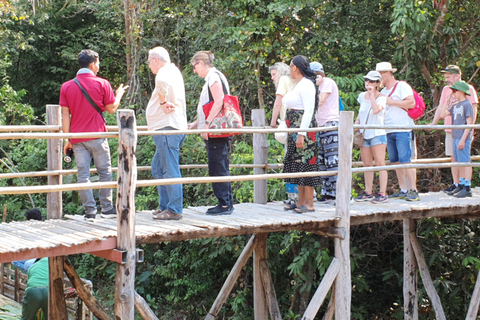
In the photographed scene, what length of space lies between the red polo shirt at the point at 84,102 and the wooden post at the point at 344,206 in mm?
2100

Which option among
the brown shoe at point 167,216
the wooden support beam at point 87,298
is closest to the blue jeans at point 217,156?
the brown shoe at point 167,216

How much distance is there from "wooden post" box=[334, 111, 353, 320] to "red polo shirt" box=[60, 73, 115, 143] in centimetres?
210

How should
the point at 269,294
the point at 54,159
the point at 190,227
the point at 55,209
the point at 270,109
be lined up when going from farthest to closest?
1. the point at 270,109
2. the point at 269,294
3. the point at 55,209
4. the point at 54,159
5. the point at 190,227

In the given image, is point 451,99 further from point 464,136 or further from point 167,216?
point 167,216

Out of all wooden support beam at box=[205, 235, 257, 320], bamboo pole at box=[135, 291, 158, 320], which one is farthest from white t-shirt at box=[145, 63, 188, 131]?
wooden support beam at box=[205, 235, 257, 320]

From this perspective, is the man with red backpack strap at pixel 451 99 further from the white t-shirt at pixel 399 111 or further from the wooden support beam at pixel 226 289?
the wooden support beam at pixel 226 289

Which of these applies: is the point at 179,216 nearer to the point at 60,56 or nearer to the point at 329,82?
the point at 329,82

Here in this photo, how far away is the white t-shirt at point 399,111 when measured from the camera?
22.5ft

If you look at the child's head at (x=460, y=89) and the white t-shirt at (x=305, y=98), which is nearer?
the white t-shirt at (x=305, y=98)

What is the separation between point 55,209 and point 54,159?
1.58ft

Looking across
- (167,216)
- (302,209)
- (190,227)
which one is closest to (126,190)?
(190,227)

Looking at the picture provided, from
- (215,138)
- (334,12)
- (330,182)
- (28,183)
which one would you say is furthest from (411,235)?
(28,183)

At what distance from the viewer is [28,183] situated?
13.6 meters

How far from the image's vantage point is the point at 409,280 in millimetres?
8375
